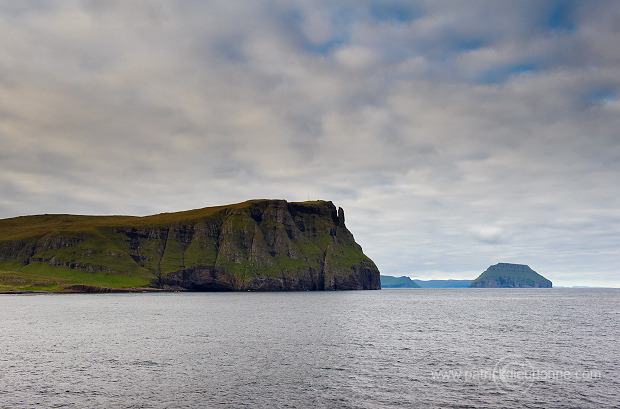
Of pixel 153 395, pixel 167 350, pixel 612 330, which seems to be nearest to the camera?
pixel 153 395

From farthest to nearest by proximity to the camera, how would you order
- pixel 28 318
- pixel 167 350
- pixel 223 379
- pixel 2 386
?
pixel 28 318 < pixel 167 350 < pixel 223 379 < pixel 2 386

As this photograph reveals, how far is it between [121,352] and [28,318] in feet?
231

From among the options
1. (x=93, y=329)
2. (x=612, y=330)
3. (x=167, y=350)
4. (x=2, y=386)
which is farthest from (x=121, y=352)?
(x=612, y=330)

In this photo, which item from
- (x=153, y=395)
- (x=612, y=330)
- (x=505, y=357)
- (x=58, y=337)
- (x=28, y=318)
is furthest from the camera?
(x=28, y=318)

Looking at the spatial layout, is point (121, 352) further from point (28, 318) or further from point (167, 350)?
point (28, 318)

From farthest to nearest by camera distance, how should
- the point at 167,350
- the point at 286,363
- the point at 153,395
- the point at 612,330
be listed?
the point at 612,330 < the point at 167,350 < the point at 286,363 < the point at 153,395

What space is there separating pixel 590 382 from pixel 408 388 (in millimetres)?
20784

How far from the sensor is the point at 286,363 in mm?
58094

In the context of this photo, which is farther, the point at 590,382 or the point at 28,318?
the point at 28,318

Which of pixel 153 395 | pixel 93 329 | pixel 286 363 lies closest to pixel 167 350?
pixel 286 363

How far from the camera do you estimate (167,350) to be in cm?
6869

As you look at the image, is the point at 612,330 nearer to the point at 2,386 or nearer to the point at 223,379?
the point at 223,379

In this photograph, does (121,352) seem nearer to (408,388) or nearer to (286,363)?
(286,363)

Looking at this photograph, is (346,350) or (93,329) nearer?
(346,350)
